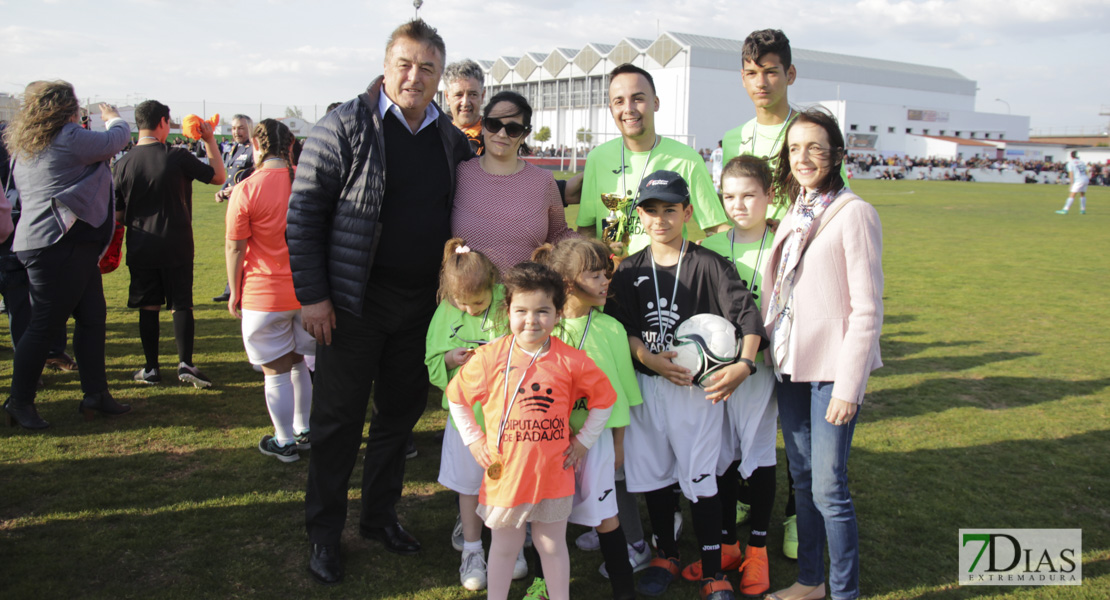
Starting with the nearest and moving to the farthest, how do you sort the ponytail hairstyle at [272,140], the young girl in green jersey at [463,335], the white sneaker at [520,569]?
1. the young girl in green jersey at [463,335]
2. the white sneaker at [520,569]
3. the ponytail hairstyle at [272,140]

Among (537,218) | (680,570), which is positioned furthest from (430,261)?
(680,570)

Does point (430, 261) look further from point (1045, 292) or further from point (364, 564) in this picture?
point (1045, 292)

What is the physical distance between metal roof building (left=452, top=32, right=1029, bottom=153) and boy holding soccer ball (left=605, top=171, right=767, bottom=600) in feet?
180

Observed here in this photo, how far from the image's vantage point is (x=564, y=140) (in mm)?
72625

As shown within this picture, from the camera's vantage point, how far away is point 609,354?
9.69 feet

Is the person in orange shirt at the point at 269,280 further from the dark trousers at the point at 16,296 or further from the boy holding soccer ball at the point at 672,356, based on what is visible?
the boy holding soccer ball at the point at 672,356

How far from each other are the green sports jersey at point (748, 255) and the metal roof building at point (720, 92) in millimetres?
54627

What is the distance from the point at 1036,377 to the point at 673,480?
5.06 meters

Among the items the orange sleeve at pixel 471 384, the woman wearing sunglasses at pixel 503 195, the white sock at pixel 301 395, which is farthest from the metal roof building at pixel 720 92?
the orange sleeve at pixel 471 384

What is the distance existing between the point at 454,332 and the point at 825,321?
5.06 feet

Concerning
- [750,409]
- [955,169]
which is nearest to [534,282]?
[750,409]

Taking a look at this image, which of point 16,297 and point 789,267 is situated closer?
point 789,267

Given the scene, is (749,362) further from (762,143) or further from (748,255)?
(762,143)

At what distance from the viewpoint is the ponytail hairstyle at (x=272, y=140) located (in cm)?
446
